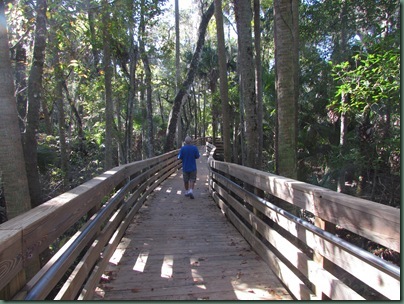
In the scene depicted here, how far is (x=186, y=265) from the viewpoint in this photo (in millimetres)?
4371

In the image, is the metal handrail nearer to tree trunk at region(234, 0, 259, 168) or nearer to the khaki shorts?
tree trunk at region(234, 0, 259, 168)

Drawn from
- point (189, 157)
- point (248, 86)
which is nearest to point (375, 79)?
point (248, 86)

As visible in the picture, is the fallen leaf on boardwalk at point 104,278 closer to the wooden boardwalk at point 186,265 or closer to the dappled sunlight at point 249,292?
the wooden boardwalk at point 186,265

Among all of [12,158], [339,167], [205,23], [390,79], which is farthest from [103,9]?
[205,23]

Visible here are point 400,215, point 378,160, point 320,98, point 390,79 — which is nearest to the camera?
point 400,215

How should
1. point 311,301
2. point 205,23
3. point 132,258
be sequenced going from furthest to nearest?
point 205,23 → point 132,258 → point 311,301

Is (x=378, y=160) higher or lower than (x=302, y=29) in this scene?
lower

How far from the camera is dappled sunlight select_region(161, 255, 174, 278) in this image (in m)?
4.07

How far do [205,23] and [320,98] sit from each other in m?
8.40

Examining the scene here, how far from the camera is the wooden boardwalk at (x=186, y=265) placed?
140 inches

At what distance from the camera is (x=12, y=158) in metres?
4.68

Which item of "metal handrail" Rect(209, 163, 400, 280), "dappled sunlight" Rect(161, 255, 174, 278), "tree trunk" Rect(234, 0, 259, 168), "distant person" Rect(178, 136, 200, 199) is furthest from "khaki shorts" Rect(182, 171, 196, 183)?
"metal handrail" Rect(209, 163, 400, 280)

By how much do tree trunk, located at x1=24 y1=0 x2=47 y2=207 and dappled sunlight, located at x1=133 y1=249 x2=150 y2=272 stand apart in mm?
4740

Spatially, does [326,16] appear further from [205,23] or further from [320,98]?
[205,23]
